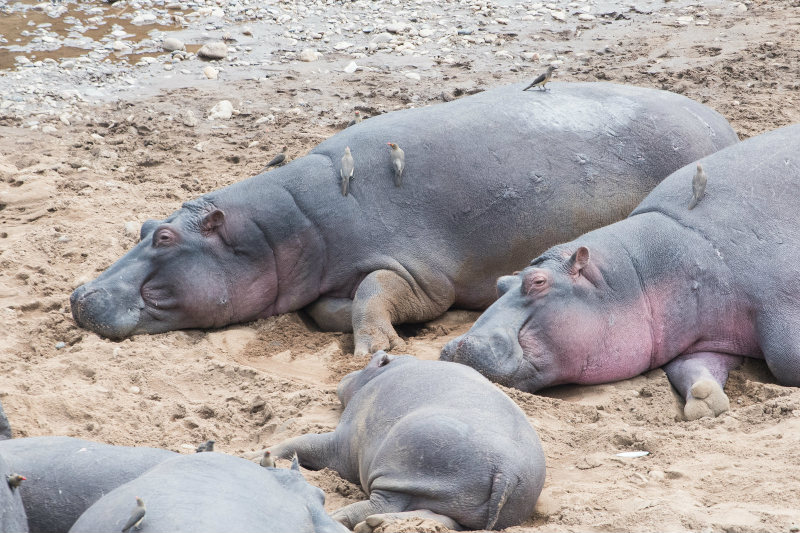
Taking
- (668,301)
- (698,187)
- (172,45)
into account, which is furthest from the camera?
(172,45)

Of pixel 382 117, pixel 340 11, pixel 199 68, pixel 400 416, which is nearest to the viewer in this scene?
pixel 400 416

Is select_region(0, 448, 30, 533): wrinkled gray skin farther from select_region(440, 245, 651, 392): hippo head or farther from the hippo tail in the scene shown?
select_region(440, 245, 651, 392): hippo head

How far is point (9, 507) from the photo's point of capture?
12.2 ft

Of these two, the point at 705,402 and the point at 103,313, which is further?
the point at 103,313

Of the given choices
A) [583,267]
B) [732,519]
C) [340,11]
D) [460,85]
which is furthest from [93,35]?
[732,519]

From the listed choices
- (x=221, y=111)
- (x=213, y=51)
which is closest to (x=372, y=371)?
(x=221, y=111)

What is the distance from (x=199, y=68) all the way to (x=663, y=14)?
5.54 meters

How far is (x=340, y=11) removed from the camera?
1353 centimetres

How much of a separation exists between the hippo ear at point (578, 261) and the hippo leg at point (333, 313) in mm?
1626

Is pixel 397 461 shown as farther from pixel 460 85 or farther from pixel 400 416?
pixel 460 85

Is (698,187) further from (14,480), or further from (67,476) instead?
(14,480)

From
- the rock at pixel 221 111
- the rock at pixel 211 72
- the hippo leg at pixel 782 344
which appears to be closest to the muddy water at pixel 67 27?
the rock at pixel 211 72

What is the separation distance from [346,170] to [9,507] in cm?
396

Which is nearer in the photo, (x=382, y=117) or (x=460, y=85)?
(x=382, y=117)
